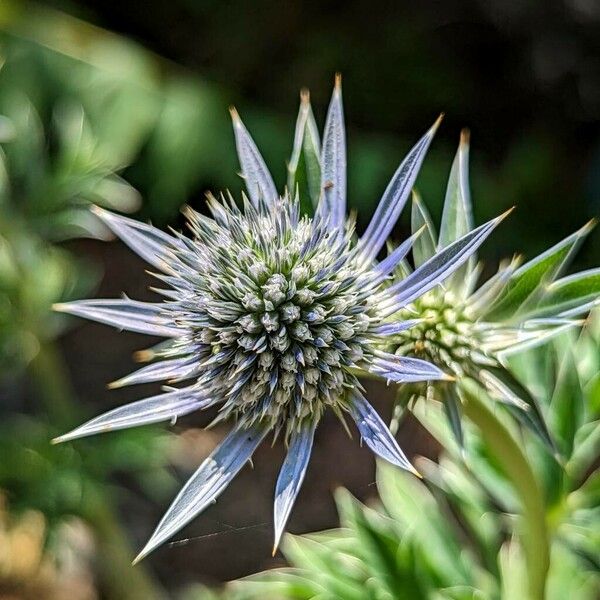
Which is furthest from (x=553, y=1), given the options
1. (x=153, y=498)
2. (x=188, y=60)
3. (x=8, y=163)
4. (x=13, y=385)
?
(x=13, y=385)

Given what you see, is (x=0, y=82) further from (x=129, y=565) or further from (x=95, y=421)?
(x=95, y=421)

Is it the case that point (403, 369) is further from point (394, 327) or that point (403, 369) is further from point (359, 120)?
point (359, 120)

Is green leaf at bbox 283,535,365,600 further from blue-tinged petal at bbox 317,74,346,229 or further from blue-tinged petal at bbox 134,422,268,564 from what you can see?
blue-tinged petal at bbox 317,74,346,229

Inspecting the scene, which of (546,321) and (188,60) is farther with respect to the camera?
(188,60)

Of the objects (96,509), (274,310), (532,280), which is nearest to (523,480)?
(532,280)

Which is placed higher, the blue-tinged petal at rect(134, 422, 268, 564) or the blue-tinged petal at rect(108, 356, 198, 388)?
the blue-tinged petal at rect(108, 356, 198, 388)

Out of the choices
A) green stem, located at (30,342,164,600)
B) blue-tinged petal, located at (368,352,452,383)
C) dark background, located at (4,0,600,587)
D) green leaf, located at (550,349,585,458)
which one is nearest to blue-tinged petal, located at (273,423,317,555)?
blue-tinged petal, located at (368,352,452,383)
